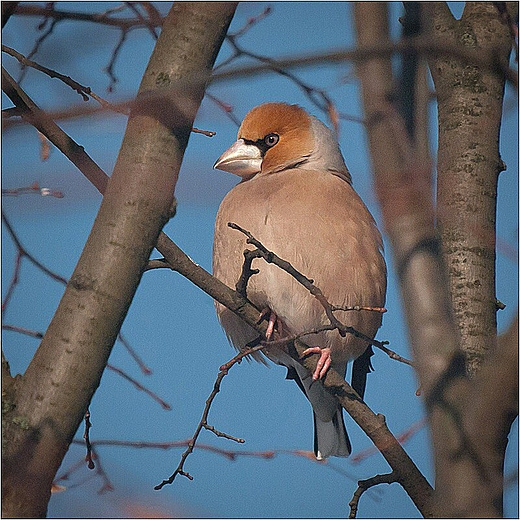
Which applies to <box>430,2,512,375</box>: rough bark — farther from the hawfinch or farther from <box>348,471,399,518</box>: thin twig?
<box>348,471,399,518</box>: thin twig

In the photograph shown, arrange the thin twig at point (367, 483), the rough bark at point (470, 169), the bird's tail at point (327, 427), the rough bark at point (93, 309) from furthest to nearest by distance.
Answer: the bird's tail at point (327, 427) < the rough bark at point (470, 169) < the thin twig at point (367, 483) < the rough bark at point (93, 309)

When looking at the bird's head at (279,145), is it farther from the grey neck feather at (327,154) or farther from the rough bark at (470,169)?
the rough bark at (470,169)

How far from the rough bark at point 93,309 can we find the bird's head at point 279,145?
1655 millimetres

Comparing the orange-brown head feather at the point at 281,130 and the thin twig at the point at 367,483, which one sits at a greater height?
the orange-brown head feather at the point at 281,130

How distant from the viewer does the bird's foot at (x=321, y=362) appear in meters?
2.85

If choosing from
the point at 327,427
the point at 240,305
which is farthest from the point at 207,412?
the point at 327,427

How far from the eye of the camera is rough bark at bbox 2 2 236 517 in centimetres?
184

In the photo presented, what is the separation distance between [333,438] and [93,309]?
6.93 feet

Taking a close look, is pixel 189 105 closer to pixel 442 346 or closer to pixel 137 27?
pixel 137 27

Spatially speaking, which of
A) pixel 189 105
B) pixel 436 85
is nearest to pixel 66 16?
pixel 189 105

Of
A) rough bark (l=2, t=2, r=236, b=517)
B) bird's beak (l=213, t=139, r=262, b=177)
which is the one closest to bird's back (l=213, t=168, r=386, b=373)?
bird's beak (l=213, t=139, r=262, b=177)

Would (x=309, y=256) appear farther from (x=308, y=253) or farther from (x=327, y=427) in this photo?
(x=327, y=427)

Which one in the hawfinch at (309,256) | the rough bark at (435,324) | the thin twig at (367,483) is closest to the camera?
the rough bark at (435,324)

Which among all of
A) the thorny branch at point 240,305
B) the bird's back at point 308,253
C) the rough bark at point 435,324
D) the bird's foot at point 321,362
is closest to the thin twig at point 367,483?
the thorny branch at point 240,305
